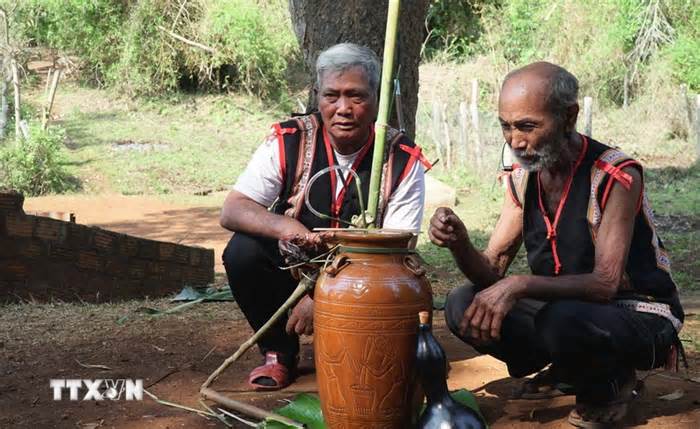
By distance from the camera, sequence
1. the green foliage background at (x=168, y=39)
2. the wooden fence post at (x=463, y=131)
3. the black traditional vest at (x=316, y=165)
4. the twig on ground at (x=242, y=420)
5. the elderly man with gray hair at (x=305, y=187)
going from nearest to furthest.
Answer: the twig on ground at (x=242, y=420)
the elderly man with gray hair at (x=305, y=187)
the black traditional vest at (x=316, y=165)
the wooden fence post at (x=463, y=131)
the green foliage background at (x=168, y=39)

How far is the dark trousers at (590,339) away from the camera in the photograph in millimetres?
2836

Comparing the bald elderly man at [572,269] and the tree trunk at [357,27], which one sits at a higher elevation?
the tree trunk at [357,27]

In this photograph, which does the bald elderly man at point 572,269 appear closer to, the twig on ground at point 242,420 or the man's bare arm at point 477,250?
the man's bare arm at point 477,250

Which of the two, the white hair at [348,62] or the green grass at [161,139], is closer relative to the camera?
the white hair at [348,62]

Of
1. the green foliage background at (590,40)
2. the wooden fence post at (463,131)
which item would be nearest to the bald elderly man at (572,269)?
the wooden fence post at (463,131)

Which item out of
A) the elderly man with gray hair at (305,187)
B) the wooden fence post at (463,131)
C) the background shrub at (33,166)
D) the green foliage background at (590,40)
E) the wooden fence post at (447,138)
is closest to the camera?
the elderly man with gray hair at (305,187)

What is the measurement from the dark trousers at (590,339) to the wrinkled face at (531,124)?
0.50 meters

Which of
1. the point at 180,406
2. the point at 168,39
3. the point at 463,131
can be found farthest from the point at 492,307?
the point at 168,39

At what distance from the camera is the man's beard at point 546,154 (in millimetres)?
2971

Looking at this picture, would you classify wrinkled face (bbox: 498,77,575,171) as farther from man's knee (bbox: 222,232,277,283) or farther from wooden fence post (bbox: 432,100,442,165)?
wooden fence post (bbox: 432,100,442,165)

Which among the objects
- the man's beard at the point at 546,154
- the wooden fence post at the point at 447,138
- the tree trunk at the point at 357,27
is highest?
the tree trunk at the point at 357,27

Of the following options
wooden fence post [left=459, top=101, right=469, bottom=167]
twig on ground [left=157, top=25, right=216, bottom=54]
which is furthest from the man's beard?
twig on ground [left=157, top=25, right=216, bottom=54]
